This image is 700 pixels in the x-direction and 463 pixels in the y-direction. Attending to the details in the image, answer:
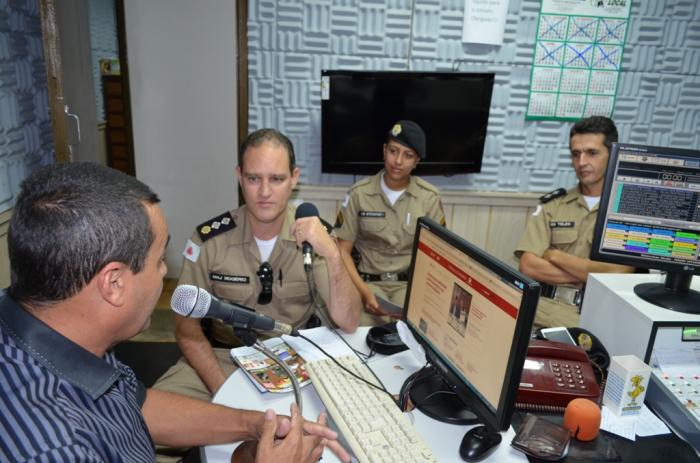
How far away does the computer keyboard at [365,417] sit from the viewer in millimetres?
1187

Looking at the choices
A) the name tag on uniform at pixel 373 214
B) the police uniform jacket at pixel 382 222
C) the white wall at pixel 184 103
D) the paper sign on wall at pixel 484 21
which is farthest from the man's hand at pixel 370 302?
the paper sign on wall at pixel 484 21

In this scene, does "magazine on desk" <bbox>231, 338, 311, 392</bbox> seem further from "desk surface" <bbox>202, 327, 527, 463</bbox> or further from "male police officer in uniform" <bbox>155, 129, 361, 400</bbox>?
"male police officer in uniform" <bbox>155, 129, 361, 400</bbox>

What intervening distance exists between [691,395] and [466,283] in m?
0.75

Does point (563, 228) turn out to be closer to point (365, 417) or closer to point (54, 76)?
point (365, 417)

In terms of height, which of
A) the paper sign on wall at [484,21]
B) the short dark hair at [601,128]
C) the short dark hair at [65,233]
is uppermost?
the paper sign on wall at [484,21]

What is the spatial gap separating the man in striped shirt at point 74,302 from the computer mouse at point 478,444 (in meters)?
0.74

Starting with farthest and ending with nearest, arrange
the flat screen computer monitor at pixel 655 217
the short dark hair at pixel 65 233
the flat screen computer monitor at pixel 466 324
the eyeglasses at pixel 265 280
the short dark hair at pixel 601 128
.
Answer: the short dark hair at pixel 601 128
the eyeglasses at pixel 265 280
the flat screen computer monitor at pixel 655 217
the flat screen computer monitor at pixel 466 324
the short dark hair at pixel 65 233

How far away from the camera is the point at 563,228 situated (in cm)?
291

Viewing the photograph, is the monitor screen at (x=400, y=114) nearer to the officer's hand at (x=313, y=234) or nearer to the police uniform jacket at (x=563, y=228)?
the police uniform jacket at (x=563, y=228)

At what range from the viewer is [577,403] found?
1353 mm

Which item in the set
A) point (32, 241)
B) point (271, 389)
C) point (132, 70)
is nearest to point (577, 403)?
point (271, 389)

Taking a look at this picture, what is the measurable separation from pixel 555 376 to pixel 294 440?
2.58 ft

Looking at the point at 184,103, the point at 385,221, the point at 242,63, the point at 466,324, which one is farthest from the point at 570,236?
the point at 184,103

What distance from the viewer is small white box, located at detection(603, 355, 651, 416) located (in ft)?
4.64
